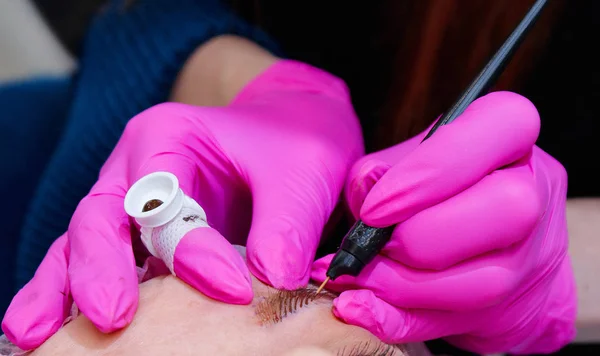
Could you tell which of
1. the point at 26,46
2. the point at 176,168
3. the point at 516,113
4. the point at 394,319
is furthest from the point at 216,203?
the point at 26,46

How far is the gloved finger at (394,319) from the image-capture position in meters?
0.59

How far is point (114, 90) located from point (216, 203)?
1.50 feet

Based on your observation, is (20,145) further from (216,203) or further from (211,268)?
(211,268)

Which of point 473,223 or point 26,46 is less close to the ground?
point 473,223

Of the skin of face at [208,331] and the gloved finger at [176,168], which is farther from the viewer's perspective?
the gloved finger at [176,168]

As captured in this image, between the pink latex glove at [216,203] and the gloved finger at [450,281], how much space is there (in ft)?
0.30

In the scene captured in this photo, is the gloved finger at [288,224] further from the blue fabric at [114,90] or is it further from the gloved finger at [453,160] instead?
the blue fabric at [114,90]

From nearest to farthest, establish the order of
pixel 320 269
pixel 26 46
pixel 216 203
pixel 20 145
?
pixel 320 269
pixel 216 203
pixel 20 145
pixel 26 46

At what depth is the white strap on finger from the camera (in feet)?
1.94

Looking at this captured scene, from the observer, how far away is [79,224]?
667 mm

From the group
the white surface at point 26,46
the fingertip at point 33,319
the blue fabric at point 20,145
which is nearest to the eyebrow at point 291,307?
the fingertip at point 33,319

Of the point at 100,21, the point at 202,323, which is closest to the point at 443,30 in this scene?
the point at 202,323

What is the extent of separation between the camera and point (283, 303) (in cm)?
59

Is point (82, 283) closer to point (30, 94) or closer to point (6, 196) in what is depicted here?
point (6, 196)
